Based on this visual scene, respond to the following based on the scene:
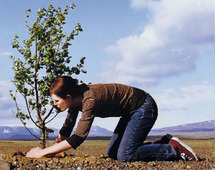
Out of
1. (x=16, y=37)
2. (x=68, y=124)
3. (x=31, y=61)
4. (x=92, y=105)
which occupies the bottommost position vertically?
(x=68, y=124)

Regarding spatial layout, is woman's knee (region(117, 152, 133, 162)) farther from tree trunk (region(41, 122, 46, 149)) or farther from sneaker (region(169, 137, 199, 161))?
tree trunk (region(41, 122, 46, 149))

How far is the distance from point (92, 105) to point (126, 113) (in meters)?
0.96

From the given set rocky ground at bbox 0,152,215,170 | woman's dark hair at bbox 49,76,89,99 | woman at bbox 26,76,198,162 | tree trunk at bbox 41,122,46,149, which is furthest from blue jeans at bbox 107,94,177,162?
tree trunk at bbox 41,122,46,149

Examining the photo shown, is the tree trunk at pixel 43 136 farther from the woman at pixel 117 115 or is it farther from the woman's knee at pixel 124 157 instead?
the woman's knee at pixel 124 157

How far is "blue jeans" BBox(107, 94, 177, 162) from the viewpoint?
5.43 meters

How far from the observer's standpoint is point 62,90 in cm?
473

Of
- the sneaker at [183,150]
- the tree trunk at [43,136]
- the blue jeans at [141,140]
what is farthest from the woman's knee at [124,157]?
the tree trunk at [43,136]

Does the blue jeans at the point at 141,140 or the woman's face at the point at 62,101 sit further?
the blue jeans at the point at 141,140

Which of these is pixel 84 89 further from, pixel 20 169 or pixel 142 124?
pixel 20 169

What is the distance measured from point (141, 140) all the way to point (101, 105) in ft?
3.87

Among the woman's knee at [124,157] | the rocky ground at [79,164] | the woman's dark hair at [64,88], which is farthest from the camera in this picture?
the woman's knee at [124,157]

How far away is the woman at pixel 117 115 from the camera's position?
4.79m

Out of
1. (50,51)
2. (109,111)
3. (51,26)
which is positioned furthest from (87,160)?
(51,26)

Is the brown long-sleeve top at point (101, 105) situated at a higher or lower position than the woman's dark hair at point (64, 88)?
lower
